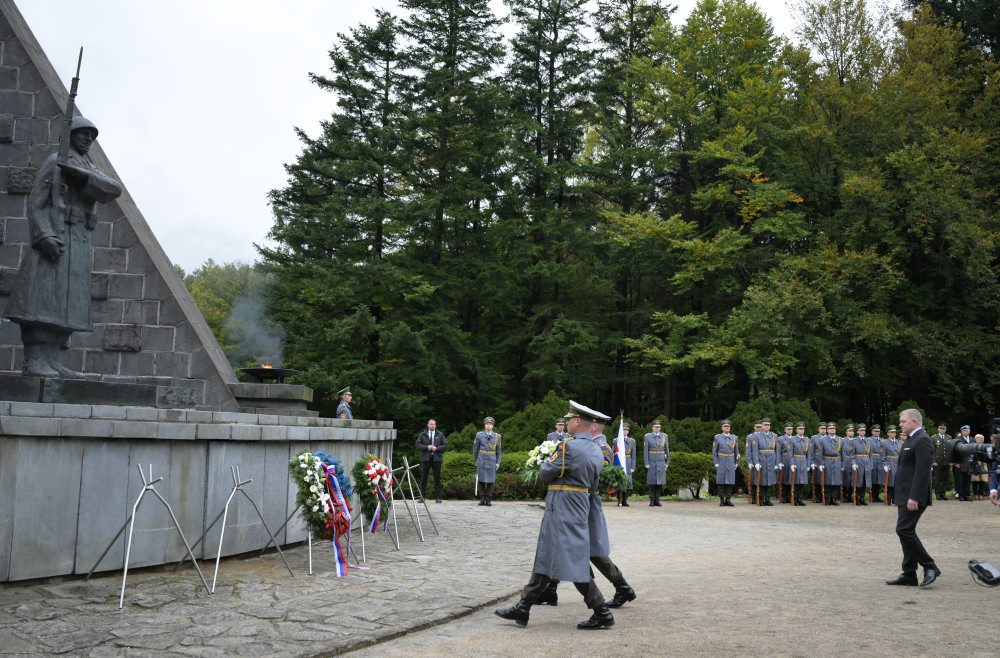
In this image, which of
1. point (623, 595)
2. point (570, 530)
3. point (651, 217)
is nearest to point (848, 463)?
point (651, 217)

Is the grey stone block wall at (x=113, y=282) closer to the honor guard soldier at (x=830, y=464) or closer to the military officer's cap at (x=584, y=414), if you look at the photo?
the military officer's cap at (x=584, y=414)

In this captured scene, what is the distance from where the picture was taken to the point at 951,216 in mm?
29719

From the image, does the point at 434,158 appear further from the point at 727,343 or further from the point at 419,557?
the point at 419,557

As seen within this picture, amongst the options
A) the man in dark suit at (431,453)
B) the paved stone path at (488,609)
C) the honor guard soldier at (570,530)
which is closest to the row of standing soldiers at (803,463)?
the man in dark suit at (431,453)

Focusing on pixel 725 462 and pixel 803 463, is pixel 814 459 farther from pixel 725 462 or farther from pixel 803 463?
pixel 725 462

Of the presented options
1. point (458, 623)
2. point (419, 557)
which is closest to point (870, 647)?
point (458, 623)

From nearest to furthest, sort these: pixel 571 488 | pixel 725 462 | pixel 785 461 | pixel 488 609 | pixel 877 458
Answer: pixel 571 488, pixel 488 609, pixel 725 462, pixel 785 461, pixel 877 458

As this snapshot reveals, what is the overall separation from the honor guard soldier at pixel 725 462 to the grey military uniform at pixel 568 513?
14.9 metres

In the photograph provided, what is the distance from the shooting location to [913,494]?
9352 mm

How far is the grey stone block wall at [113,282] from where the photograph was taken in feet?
42.4

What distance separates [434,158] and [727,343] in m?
13.9

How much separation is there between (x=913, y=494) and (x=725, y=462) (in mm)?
12777

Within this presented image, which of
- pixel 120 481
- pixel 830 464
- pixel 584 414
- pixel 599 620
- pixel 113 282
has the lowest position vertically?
pixel 599 620

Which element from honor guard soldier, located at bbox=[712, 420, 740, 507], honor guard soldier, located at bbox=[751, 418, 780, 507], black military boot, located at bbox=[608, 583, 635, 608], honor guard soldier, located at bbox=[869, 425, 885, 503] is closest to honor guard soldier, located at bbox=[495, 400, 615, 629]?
black military boot, located at bbox=[608, 583, 635, 608]
